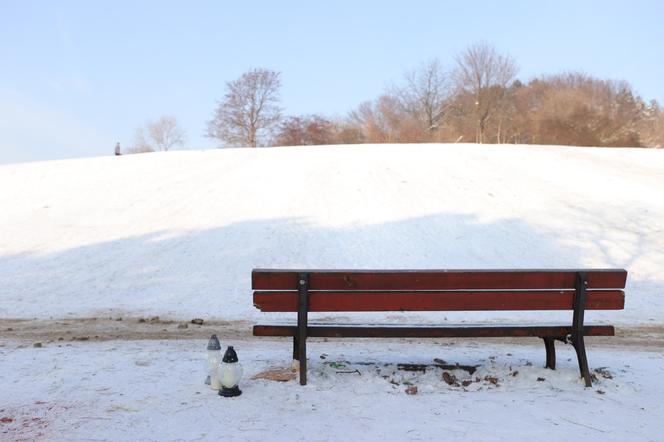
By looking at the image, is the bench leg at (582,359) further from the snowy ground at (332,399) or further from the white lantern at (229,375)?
the white lantern at (229,375)

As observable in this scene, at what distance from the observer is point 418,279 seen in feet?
15.7

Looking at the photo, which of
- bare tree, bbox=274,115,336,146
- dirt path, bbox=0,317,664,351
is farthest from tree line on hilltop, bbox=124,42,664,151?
dirt path, bbox=0,317,664,351

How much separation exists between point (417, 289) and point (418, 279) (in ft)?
0.29

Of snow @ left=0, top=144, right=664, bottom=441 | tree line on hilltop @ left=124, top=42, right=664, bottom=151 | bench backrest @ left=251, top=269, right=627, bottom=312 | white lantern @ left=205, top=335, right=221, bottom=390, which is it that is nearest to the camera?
snow @ left=0, top=144, right=664, bottom=441

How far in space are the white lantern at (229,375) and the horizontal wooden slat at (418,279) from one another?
657 mm

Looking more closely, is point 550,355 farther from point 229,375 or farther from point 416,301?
point 229,375

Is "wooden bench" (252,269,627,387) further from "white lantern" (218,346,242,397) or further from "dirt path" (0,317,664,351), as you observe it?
"dirt path" (0,317,664,351)

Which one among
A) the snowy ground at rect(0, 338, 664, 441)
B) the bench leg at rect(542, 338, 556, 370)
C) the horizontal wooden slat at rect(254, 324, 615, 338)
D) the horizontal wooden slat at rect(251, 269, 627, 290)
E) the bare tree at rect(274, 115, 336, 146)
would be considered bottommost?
the snowy ground at rect(0, 338, 664, 441)

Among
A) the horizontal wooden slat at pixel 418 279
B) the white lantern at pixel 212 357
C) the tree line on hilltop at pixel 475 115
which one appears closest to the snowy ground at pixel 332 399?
the white lantern at pixel 212 357

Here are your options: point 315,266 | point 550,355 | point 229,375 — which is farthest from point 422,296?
point 315,266

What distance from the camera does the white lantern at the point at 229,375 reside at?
4320 millimetres

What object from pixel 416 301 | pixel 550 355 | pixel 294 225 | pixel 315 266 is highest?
pixel 416 301

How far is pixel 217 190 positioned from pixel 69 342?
1109cm

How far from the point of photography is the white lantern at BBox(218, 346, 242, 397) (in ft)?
14.2
